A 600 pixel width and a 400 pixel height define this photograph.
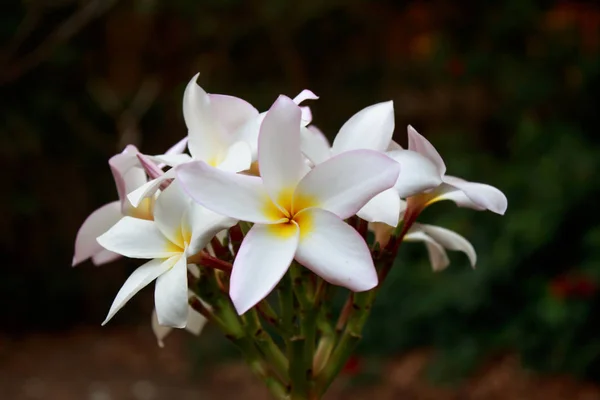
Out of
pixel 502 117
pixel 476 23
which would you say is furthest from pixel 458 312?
pixel 476 23

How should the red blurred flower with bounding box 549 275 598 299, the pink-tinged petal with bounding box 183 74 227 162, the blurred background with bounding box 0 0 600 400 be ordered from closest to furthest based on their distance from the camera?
1. the pink-tinged petal with bounding box 183 74 227 162
2. the red blurred flower with bounding box 549 275 598 299
3. the blurred background with bounding box 0 0 600 400

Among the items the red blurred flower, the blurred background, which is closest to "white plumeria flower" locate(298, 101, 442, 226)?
the blurred background

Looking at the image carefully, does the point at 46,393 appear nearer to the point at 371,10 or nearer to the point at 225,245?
the point at 371,10

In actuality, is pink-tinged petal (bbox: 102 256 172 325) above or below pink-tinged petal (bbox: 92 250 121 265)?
above

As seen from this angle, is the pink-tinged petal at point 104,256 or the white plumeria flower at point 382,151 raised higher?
the white plumeria flower at point 382,151

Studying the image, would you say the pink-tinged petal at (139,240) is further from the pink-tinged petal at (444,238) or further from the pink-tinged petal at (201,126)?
the pink-tinged petal at (444,238)

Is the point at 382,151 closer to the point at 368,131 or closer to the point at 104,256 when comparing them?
the point at 368,131

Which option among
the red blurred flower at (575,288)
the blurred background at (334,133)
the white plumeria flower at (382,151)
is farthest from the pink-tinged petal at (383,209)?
the red blurred flower at (575,288)

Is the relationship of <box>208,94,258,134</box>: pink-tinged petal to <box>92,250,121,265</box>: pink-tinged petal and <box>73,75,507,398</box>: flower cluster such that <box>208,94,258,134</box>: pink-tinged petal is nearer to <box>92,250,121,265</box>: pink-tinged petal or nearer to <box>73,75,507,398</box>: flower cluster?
<box>73,75,507,398</box>: flower cluster
